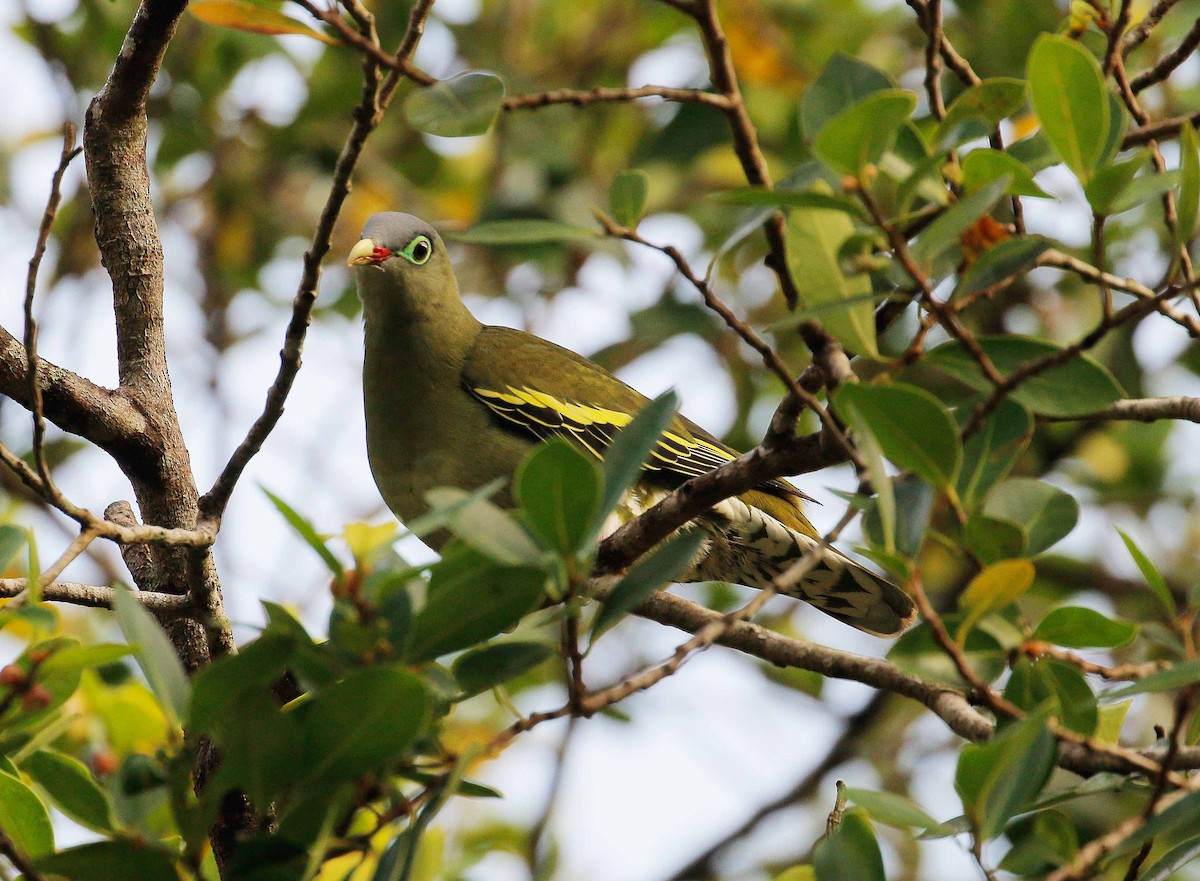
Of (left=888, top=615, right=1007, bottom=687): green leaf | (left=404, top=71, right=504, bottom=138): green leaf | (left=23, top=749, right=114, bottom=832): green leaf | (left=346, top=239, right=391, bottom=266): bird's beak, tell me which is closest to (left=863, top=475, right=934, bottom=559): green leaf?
(left=888, top=615, right=1007, bottom=687): green leaf

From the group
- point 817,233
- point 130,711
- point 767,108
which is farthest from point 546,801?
point 767,108

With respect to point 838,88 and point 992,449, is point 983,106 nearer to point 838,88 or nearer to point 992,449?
point 838,88

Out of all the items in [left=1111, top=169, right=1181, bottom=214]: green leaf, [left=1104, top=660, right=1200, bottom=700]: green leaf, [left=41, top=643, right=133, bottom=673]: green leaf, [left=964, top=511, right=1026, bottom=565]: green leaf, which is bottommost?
[left=1104, top=660, right=1200, bottom=700]: green leaf

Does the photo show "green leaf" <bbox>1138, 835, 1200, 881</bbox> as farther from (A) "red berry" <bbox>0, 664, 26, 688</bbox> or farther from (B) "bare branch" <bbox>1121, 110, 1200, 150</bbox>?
(A) "red berry" <bbox>0, 664, 26, 688</bbox>

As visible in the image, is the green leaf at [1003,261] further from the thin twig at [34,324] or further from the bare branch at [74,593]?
the bare branch at [74,593]

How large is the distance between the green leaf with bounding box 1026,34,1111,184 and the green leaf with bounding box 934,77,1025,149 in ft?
0.42

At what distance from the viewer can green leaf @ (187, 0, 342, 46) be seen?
2.46m

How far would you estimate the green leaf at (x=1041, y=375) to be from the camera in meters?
1.90

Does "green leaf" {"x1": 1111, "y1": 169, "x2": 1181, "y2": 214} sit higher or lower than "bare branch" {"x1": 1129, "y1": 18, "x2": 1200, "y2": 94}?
lower

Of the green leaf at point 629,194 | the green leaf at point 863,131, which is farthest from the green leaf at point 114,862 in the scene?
the green leaf at point 863,131

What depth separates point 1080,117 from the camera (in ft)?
6.05

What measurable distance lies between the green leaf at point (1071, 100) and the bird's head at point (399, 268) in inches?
121

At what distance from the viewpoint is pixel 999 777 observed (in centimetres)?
172

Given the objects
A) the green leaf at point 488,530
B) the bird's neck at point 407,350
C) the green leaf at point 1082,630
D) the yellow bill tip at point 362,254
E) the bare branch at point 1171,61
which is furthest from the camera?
the bird's neck at point 407,350
